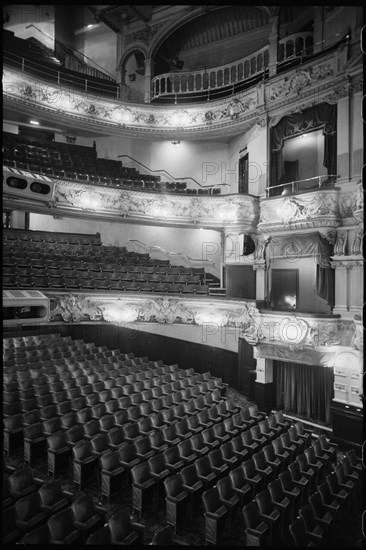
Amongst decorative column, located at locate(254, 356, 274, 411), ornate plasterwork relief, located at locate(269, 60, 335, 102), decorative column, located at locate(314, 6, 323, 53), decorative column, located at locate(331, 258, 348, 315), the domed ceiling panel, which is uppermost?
the domed ceiling panel

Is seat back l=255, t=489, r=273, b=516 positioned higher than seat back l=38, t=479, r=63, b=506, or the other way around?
seat back l=38, t=479, r=63, b=506

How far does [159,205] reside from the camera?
7402mm

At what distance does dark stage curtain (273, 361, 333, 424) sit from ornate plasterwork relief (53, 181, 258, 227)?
2.70 m

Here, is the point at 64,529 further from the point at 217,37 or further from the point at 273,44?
the point at 217,37

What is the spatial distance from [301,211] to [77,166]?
4.81 meters

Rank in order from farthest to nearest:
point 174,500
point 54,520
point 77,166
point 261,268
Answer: point 77,166 → point 261,268 → point 174,500 → point 54,520

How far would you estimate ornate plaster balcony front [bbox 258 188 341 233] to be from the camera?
5793 mm

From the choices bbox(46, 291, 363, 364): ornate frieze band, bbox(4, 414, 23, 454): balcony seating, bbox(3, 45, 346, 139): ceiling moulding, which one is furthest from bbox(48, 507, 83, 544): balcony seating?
bbox(3, 45, 346, 139): ceiling moulding

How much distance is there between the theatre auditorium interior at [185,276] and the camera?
11.5 feet

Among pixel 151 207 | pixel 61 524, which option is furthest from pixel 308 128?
pixel 61 524

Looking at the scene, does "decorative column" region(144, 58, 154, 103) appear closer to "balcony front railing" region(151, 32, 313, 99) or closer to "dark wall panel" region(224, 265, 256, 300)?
"balcony front railing" region(151, 32, 313, 99)

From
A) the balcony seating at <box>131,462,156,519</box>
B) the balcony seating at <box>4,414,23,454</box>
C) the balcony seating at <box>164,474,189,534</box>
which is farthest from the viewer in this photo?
the balcony seating at <box>4,414,23,454</box>

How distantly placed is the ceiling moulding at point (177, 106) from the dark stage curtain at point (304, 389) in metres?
4.34

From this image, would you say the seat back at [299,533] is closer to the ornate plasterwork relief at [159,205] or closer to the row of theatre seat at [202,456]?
the row of theatre seat at [202,456]
